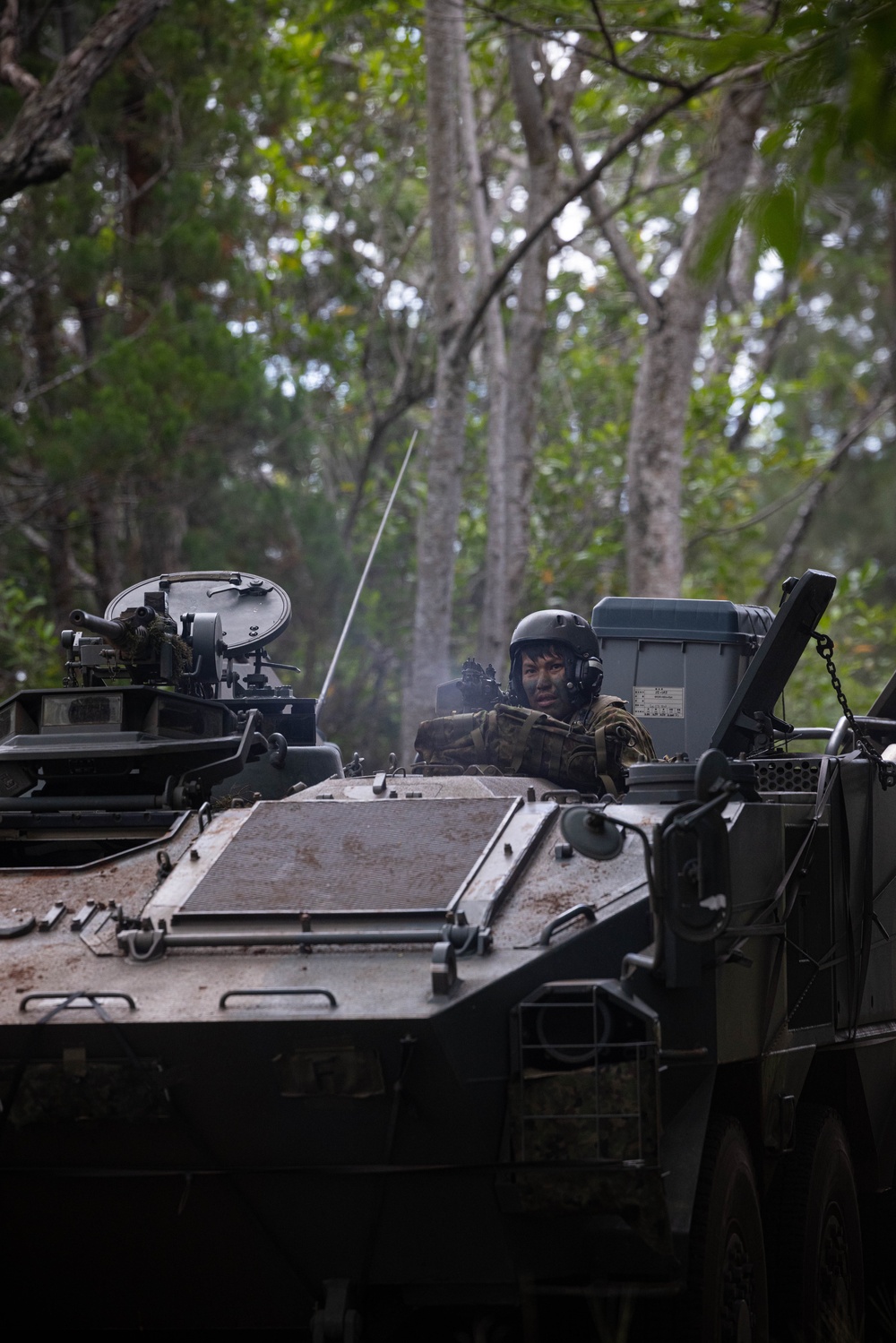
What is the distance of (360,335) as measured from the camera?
2059 cm

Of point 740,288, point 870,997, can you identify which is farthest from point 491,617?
point 740,288

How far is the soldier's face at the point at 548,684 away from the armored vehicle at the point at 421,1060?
1474 millimetres

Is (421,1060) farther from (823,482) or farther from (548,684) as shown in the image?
(823,482)

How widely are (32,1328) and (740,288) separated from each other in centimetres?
2016

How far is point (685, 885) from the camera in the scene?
13.7 ft

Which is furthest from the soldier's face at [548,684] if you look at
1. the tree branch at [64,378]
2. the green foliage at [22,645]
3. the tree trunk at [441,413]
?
the green foliage at [22,645]

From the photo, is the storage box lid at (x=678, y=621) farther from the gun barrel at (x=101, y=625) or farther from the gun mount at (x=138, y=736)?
the gun barrel at (x=101, y=625)

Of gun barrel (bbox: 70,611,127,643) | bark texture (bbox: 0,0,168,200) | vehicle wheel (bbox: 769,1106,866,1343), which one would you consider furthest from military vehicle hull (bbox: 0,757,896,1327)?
bark texture (bbox: 0,0,168,200)

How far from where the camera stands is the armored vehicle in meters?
4.06

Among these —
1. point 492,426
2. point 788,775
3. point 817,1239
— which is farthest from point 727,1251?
point 492,426

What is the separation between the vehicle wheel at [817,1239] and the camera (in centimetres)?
520

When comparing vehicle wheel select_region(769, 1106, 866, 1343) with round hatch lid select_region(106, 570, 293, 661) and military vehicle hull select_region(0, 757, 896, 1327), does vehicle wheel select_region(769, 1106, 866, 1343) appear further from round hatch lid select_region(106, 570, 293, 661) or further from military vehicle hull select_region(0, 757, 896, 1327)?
round hatch lid select_region(106, 570, 293, 661)

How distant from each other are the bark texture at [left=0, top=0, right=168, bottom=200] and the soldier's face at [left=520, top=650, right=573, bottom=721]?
4.22 m

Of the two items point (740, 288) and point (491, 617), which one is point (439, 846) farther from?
point (740, 288)
